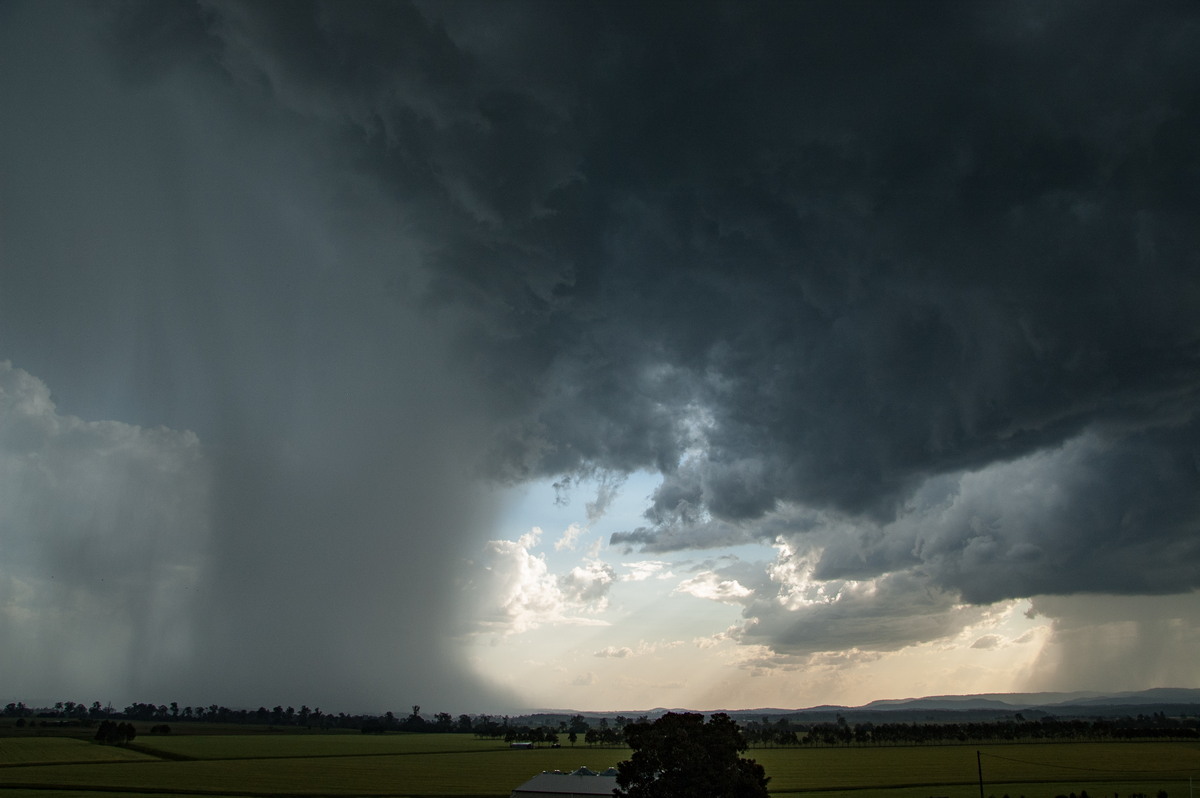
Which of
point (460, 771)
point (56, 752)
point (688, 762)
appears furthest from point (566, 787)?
point (56, 752)

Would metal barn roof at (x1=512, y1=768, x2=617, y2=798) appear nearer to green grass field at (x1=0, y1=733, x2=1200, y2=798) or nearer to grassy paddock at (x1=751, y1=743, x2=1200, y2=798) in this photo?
green grass field at (x1=0, y1=733, x2=1200, y2=798)

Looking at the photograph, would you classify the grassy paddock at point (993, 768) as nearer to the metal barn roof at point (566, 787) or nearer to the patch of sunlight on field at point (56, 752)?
the metal barn roof at point (566, 787)

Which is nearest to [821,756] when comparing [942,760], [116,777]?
[942,760]

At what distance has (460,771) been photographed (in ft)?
375

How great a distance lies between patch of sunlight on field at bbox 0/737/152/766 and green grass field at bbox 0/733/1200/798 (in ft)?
0.73

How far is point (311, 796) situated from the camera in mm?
78000

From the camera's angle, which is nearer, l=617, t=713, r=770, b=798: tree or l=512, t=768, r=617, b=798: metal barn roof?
l=617, t=713, r=770, b=798: tree

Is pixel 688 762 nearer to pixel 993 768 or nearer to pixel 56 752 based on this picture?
pixel 993 768

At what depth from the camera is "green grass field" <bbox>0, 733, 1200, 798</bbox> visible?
8569 cm

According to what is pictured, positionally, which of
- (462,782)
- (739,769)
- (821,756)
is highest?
(739,769)

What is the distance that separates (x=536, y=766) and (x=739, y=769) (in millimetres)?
86650

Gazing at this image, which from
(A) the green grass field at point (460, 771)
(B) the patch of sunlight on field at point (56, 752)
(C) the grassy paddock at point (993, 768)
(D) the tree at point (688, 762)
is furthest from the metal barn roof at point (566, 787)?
(B) the patch of sunlight on field at point (56, 752)

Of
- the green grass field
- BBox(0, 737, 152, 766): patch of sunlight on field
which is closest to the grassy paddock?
the green grass field

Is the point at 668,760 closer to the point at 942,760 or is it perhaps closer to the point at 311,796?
the point at 311,796
